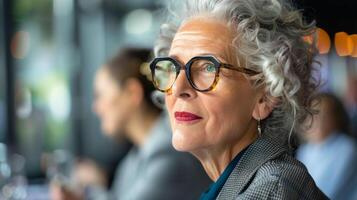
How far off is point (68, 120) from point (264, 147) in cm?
460

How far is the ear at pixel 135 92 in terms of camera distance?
9.59 feet

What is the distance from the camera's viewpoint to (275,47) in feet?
4.81

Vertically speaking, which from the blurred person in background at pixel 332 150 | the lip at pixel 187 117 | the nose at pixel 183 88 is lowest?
the blurred person in background at pixel 332 150

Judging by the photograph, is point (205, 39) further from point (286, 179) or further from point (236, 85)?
point (286, 179)

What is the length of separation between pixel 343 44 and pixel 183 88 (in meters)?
6.00

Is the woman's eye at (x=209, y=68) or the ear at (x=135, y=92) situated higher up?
the woman's eye at (x=209, y=68)

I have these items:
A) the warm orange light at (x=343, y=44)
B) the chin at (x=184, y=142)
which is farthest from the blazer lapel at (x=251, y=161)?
the warm orange light at (x=343, y=44)

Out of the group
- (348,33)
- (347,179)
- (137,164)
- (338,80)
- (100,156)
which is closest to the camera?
(137,164)

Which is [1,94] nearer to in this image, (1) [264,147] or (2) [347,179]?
(2) [347,179]

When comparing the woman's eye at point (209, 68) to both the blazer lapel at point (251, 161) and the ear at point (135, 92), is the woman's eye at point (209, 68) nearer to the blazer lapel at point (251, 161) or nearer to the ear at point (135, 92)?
the blazer lapel at point (251, 161)

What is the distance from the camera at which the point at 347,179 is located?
3844mm

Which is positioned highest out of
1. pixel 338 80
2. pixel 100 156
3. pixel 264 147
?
pixel 264 147

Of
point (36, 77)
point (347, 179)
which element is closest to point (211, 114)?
point (347, 179)

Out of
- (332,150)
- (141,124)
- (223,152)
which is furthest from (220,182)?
(332,150)
